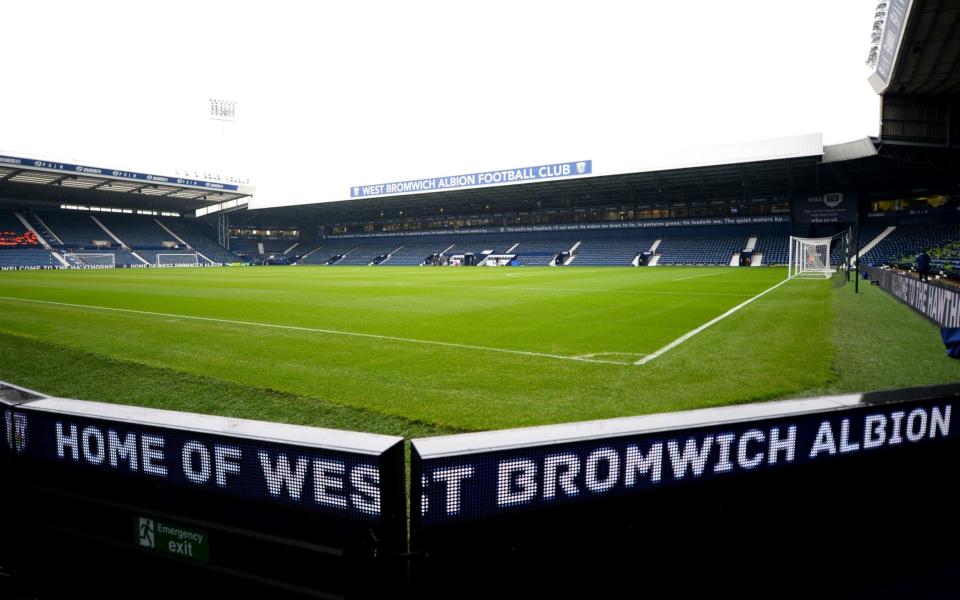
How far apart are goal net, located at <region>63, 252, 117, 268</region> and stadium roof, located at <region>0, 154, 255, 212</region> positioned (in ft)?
23.5

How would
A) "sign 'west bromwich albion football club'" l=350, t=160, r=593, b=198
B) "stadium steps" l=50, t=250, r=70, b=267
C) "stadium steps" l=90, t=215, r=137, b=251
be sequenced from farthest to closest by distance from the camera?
"stadium steps" l=90, t=215, r=137, b=251, "stadium steps" l=50, t=250, r=70, b=267, "sign 'west bromwich albion football club'" l=350, t=160, r=593, b=198

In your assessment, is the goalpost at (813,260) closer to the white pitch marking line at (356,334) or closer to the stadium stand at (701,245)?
the stadium stand at (701,245)

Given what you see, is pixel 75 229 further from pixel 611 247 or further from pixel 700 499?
pixel 700 499

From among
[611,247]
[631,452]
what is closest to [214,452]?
[631,452]

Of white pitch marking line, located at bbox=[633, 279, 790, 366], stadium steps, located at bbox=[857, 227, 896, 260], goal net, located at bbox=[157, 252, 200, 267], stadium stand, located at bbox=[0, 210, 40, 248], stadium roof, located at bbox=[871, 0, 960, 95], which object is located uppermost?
stadium roof, located at bbox=[871, 0, 960, 95]

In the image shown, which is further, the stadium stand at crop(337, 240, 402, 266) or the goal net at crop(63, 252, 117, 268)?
the stadium stand at crop(337, 240, 402, 266)

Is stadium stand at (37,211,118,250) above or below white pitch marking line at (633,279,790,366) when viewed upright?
above

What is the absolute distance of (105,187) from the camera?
5647cm

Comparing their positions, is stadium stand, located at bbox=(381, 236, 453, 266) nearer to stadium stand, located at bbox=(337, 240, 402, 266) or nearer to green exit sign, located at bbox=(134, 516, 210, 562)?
stadium stand, located at bbox=(337, 240, 402, 266)

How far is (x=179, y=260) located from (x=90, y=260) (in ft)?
28.7

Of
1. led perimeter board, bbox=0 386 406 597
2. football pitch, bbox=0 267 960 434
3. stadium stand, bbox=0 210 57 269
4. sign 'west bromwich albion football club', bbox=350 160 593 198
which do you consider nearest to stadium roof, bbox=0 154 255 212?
stadium stand, bbox=0 210 57 269

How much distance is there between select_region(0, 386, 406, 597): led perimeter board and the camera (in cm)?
211

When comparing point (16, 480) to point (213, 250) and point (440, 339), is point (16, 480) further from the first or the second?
point (213, 250)

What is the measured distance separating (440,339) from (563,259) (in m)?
50.4
